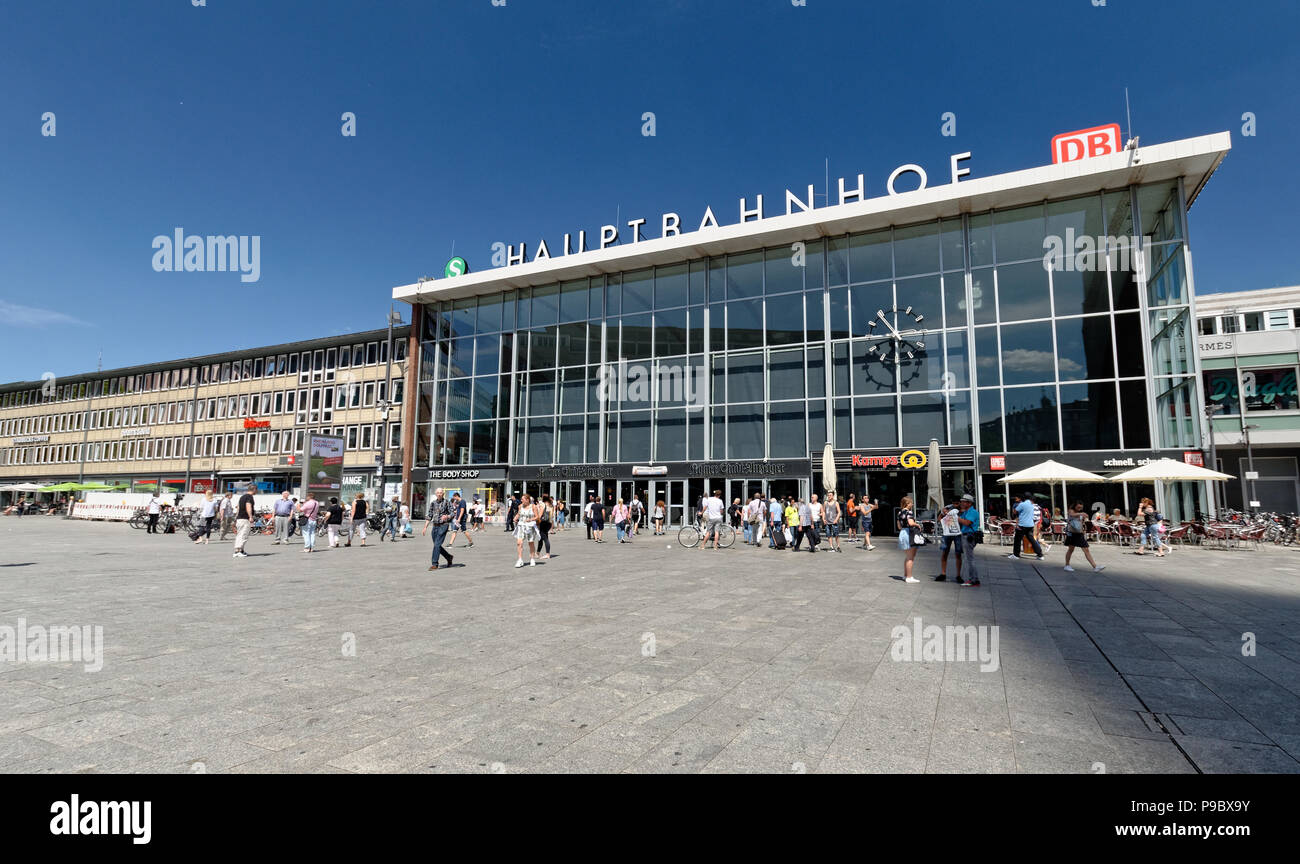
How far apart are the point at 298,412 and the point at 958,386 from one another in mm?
47515

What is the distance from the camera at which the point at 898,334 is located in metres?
28.7

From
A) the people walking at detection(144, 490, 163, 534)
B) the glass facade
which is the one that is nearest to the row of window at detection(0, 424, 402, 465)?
the glass facade

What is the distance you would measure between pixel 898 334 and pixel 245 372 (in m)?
51.9

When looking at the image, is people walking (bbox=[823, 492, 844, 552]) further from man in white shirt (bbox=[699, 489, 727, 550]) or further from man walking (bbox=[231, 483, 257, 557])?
man walking (bbox=[231, 483, 257, 557])

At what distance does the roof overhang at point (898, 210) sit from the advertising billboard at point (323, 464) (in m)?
14.5

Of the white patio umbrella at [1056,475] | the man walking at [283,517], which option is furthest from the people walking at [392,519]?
the white patio umbrella at [1056,475]

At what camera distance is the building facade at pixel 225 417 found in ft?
154

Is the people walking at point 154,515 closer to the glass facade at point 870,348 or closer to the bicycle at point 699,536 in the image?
the glass facade at point 870,348

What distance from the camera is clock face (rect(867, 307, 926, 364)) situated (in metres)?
28.3

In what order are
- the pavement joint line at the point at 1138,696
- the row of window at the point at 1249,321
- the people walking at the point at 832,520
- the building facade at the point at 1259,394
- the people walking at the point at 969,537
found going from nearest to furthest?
the pavement joint line at the point at 1138,696
the people walking at the point at 969,537
the people walking at the point at 832,520
the building facade at the point at 1259,394
the row of window at the point at 1249,321

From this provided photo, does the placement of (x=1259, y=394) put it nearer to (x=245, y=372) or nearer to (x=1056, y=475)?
(x=1056, y=475)
